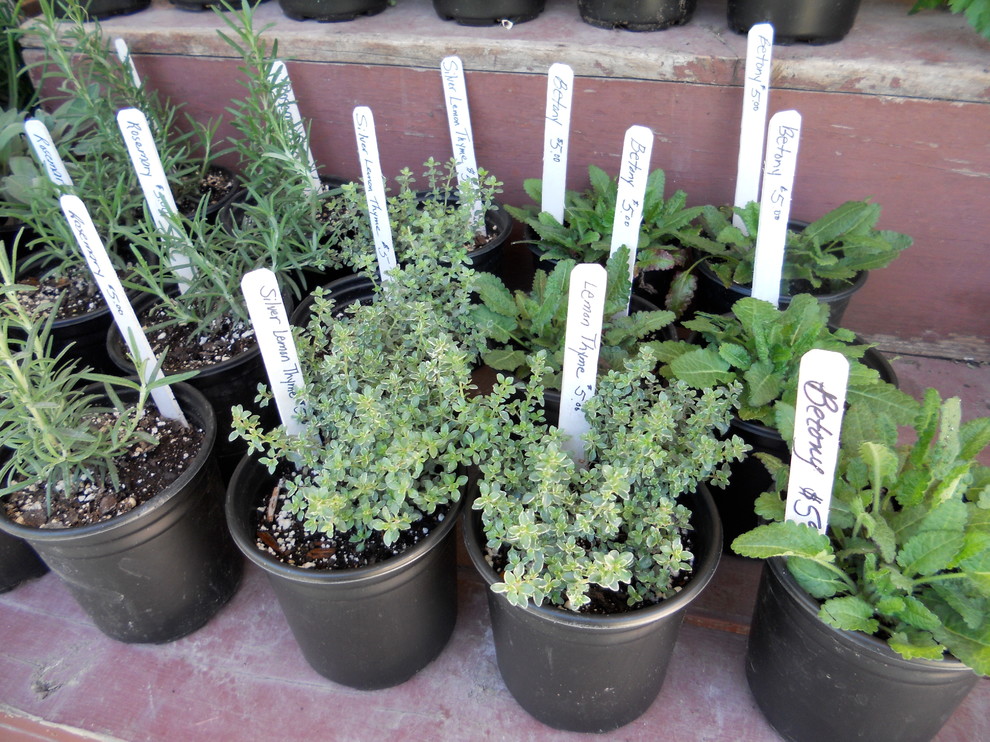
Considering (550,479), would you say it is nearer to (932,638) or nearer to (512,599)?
(512,599)

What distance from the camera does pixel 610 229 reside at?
1.55 metres

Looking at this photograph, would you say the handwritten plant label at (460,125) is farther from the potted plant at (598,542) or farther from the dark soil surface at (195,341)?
the potted plant at (598,542)

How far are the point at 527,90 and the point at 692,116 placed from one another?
0.39 metres

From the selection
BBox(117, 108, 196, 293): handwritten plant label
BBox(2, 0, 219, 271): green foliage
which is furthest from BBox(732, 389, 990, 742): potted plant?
BBox(2, 0, 219, 271): green foliage

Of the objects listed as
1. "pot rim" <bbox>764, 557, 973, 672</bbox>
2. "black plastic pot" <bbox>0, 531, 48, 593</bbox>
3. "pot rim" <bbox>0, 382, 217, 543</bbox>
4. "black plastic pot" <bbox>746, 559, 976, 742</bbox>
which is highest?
"pot rim" <bbox>0, 382, 217, 543</bbox>

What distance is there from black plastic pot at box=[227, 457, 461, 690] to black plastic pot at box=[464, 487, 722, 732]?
11cm

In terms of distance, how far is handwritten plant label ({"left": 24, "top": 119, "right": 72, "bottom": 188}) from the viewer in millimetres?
1391

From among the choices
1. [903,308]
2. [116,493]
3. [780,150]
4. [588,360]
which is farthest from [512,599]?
[903,308]

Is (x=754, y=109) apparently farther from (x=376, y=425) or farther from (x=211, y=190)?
(x=211, y=190)

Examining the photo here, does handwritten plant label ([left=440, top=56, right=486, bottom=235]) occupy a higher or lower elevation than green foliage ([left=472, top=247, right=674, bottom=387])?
higher

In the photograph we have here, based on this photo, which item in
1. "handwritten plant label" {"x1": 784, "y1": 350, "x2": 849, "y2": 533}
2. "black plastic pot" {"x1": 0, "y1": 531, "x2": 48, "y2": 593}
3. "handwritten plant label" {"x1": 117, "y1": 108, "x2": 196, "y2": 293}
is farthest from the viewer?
"black plastic pot" {"x1": 0, "y1": 531, "x2": 48, "y2": 593}

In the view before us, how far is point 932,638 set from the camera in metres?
0.91

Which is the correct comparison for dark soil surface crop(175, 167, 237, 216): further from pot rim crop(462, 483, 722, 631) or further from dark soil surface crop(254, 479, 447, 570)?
pot rim crop(462, 483, 722, 631)

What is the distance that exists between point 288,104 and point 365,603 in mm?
1225
